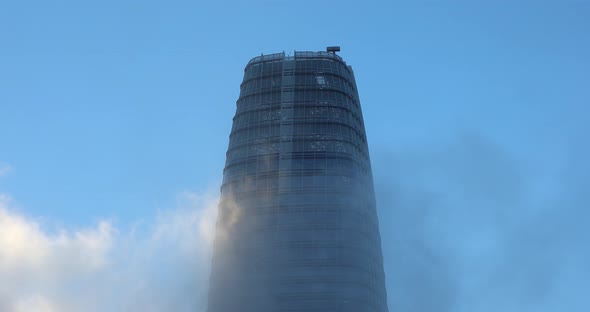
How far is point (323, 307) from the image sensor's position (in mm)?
193375

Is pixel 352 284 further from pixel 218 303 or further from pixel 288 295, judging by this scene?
pixel 218 303

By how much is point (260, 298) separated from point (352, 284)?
2071cm

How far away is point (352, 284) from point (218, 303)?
100 ft

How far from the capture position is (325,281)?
196 m

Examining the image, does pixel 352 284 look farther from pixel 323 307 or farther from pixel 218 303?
pixel 218 303

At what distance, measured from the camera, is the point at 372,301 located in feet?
650

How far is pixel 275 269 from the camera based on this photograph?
198 metres

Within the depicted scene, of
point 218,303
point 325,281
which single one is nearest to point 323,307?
point 325,281

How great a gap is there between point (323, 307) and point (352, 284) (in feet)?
28.6

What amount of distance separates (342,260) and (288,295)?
14595mm

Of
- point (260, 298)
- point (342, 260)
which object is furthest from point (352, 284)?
point (260, 298)

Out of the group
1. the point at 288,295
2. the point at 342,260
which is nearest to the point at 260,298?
the point at 288,295

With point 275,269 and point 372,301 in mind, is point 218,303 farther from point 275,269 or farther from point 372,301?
point 372,301

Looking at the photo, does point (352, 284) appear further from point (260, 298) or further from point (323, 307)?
point (260, 298)
